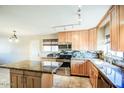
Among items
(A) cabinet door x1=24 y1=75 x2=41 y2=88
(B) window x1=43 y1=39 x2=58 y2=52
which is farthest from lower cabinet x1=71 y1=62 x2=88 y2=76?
(A) cabinet door x1=24 y1=75 x2=41 y2=88

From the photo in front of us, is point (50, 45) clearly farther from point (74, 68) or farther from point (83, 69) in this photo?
point (83, 69)

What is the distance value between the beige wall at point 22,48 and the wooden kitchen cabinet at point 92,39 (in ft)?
7.15

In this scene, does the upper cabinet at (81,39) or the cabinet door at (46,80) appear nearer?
the cabinet door at (46,80)

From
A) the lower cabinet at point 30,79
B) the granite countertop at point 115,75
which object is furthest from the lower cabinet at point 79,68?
the lower cabinet at point 30,79

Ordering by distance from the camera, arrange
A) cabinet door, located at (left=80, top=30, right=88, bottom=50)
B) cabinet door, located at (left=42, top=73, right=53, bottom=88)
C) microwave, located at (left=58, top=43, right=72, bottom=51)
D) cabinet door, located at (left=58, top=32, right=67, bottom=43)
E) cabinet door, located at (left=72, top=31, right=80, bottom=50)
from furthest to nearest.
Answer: cabinet door, located at (left=58, top=32, right=67, bottom=43)
microwave, located at (left=58, top=43, right=72, bottom=51)
cabinet door, located at (left=72, top=31, right=80, bottom=50)
cabinet door, located at (left=80, top=30, right=88, bottom=50)
cabinet door, located at (left=42, top=73, right=53, bottom=88)

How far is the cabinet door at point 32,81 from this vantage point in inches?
98.7

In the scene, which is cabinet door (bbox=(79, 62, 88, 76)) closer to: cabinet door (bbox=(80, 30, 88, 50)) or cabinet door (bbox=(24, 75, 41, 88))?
cabinet door (bbox=(80, 30, 88, 50))

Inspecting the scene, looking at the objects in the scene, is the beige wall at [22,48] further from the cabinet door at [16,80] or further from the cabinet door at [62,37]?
the cabinet door at [16,80]

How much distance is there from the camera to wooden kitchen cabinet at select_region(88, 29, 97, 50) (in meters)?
4.82

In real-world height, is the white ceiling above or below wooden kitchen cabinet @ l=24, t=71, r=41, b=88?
above

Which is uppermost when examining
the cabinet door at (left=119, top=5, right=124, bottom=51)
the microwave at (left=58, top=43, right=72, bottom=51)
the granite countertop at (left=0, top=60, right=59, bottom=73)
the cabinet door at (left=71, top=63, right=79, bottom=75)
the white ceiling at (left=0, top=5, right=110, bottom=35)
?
the white ceiling at (left=0, top=5, right=110, bottom=35)

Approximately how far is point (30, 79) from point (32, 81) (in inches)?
2.4
